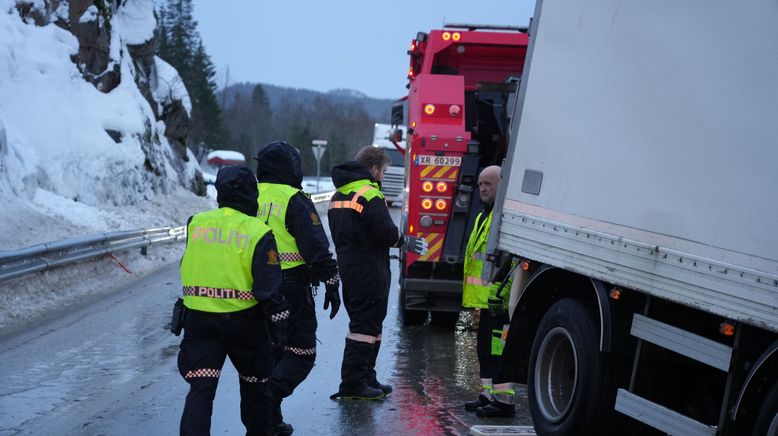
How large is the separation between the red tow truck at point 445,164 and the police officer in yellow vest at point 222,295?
5.06 m

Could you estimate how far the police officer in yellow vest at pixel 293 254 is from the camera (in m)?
6.34

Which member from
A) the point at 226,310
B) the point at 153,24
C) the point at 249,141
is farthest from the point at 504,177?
the point at 249,141

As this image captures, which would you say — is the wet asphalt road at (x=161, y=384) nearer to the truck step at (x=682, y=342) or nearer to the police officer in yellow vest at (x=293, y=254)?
the police officer in yellow vest at (x=293, y=254)

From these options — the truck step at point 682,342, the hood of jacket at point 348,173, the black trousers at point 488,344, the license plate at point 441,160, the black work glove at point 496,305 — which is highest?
the license plate at point 441,160

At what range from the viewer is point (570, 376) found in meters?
5.77

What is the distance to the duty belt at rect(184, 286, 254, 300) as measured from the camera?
522cm

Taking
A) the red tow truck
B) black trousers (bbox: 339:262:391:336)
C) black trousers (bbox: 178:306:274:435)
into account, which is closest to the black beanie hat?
black trousers (bbox: 178:306:274:435)

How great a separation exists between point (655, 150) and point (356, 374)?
345 cm

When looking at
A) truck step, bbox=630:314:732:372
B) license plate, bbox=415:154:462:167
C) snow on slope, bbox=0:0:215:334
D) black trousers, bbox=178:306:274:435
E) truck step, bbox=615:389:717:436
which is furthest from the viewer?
snow on slope, bbox=0:0:215:334

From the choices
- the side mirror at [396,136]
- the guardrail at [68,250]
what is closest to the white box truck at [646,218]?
the side mirror at [396,136]

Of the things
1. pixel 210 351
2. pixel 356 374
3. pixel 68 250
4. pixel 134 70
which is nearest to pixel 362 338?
pixel 356 374

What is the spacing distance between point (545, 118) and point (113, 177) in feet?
58.0

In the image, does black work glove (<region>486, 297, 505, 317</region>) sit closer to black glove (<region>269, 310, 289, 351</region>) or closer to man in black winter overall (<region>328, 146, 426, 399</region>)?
man in black winter overall (<region>328, 146, 426, 399</region>)

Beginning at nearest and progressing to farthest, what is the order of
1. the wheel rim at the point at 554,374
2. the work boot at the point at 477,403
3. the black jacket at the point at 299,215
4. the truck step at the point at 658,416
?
the truck step at the point at 658,416
the wheel rim at the point at 554,374
the black jacket at the point at 299,215
the work boot at the point at 477,403
